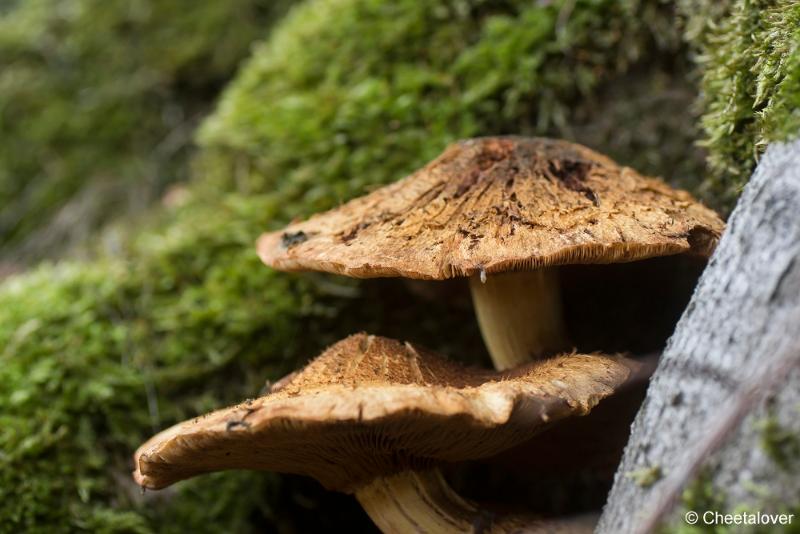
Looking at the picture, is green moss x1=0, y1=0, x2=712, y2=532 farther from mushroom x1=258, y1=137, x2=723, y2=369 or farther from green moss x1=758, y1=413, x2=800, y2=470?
green moss x1=758, y1=413, x2=800, y2=470

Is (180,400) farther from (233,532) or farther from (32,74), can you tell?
(32,74)

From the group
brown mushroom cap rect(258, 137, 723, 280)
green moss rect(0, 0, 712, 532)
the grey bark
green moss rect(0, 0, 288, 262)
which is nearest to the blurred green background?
green moss rect(0, 0, 712, 532)

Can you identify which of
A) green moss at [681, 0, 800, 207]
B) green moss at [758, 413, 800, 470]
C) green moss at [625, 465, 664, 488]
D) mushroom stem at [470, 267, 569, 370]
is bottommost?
mushroom stem at [470, 267, 569, 370]

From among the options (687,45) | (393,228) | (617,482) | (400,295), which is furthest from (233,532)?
(687,45)

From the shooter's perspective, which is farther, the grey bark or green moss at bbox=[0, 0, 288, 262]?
green moss at bbox=[0, 0, 288, 262]

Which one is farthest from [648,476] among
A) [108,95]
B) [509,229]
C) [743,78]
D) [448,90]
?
[108,95]

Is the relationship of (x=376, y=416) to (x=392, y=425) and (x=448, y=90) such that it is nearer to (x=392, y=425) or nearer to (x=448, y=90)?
(x=392, y=425)
